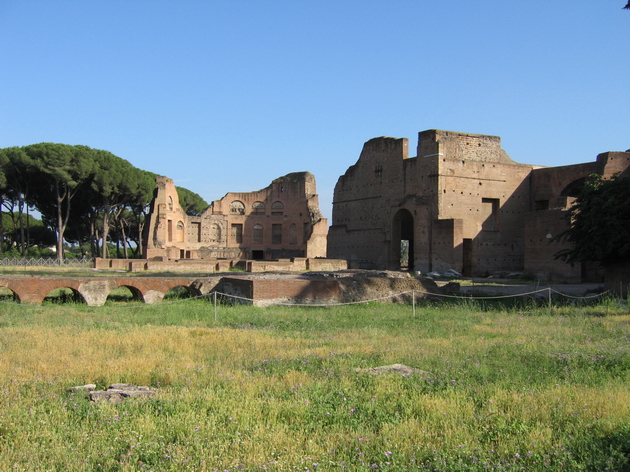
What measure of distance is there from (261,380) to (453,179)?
22.6 metres

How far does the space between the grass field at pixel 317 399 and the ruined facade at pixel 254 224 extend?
3013cm

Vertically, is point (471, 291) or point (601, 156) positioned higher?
point (601, 156)

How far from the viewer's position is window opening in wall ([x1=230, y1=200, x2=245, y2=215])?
147ft

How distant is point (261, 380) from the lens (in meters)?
6.29

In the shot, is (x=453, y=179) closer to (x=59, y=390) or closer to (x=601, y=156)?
(x=601, y=156)

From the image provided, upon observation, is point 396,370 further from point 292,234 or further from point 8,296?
point 292,234

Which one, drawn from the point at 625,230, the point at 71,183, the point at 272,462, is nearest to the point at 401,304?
the point at 625,230

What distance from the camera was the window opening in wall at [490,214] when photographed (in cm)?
2780

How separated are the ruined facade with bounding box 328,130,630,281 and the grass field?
1653 centimetres

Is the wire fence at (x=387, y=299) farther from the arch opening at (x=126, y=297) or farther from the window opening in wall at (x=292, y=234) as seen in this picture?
the window opening in wall at (x=292, y=234)

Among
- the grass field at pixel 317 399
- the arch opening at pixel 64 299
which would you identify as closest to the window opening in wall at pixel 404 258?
the arch opening at pixel 64 299

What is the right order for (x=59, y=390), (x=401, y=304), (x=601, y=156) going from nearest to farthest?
1. (x=59, y=390)
2. (x=401, y=304)
3. (x=601, y=156)

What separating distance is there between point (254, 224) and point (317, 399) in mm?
39597

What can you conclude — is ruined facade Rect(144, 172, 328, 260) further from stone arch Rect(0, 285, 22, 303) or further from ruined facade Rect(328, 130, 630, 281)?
stone arch Rect(0, 285, 22, 303)
